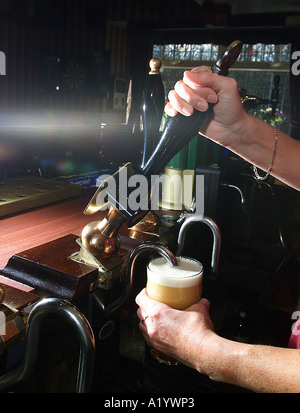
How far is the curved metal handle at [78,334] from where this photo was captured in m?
0.69

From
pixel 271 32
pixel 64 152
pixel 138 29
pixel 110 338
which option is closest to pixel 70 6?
pixel 138 29

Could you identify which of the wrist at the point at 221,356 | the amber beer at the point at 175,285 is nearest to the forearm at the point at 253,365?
the wrist at the point at 221,356

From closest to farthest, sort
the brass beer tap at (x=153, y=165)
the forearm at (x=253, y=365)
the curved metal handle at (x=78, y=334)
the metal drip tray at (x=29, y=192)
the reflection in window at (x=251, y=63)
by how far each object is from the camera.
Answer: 1. the curved metal handle at (x=78, y=334)
2. the forearm at (x=253, y=365)
3. the brass beer tap at (x=153, y=165)
4. the metal drip tray at (x=29, y=192)
5. the reflection in window at (x=251, y=63)

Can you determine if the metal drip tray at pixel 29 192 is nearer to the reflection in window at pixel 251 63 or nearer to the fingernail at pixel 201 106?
the fingernail at pixel 201 106

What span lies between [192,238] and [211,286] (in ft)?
1.35

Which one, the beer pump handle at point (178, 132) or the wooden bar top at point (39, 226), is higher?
the beer pump handle at point (178, 132)

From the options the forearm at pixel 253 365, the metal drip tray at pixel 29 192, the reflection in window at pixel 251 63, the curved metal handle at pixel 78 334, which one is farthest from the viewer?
the reflection in window at pixel 251 63

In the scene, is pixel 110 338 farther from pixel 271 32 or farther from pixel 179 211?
pixel 271 32

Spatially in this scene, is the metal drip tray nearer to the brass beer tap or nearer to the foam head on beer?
the brass beer tap

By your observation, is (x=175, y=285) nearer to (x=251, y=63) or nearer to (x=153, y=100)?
(x=153, y=100)

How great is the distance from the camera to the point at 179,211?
6.37ft

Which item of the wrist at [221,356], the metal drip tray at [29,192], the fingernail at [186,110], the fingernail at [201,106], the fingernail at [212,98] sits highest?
the fingernail at [212,98]

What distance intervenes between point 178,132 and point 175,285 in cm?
41

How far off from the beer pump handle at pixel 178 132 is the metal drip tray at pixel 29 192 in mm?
871
